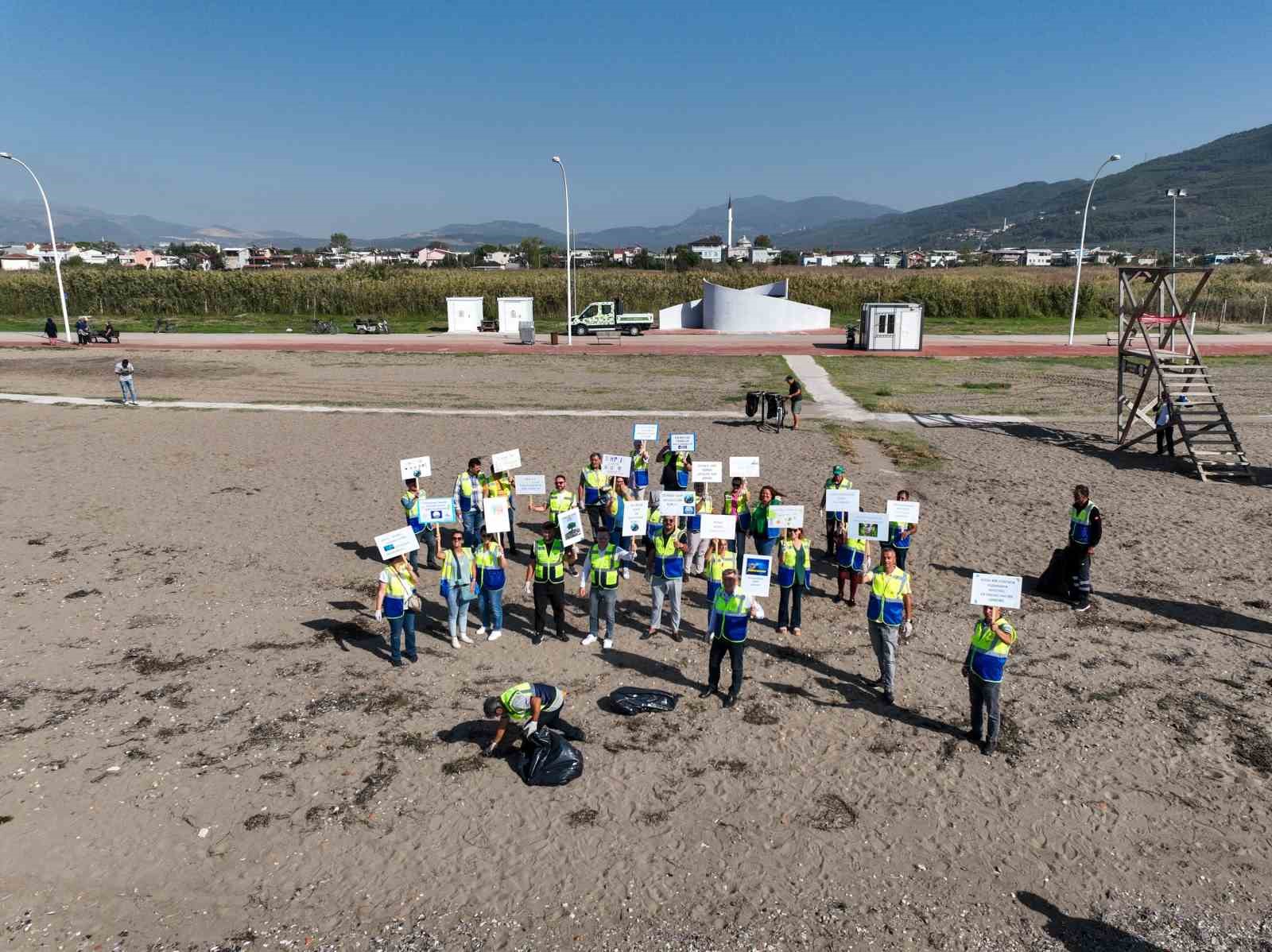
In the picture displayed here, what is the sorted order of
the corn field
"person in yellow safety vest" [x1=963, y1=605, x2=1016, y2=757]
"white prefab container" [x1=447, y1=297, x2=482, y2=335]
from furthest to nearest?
the corn field, "white prefab container" [x1=447, y1=297, x2=482, y2=335], "person in yellow safety vest" [x1=963, y1=605, x2=1016, y2=757]

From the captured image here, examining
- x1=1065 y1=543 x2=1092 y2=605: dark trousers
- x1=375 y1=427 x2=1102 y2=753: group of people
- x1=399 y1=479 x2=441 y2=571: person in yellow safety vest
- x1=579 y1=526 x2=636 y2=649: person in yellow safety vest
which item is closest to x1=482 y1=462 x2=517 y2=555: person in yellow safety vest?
x1=375 y1=427 x2=1102 y2=753: group of people

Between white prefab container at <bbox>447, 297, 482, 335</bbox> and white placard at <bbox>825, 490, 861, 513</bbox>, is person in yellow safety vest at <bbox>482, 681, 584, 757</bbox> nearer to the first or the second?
white placard at <bbox>825, 490, 861, 513</bbox>

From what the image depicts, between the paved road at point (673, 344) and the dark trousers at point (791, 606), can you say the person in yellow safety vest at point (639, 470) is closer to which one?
the dark trousers at point (791, 606)

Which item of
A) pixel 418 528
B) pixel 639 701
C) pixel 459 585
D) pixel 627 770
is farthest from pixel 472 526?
pixel 627 770

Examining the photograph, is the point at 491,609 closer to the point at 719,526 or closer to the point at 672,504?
the point at 672,504

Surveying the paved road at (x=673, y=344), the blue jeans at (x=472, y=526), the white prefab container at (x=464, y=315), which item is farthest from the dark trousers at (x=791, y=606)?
the white prefab container at (x=464, y=315)

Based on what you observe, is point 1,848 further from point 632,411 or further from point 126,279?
point 126,279

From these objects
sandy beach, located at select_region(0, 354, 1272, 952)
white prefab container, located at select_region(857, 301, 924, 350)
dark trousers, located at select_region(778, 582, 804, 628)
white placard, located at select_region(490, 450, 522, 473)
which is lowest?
sandy beach, located at select_region(0, 354, 1272, 952)
